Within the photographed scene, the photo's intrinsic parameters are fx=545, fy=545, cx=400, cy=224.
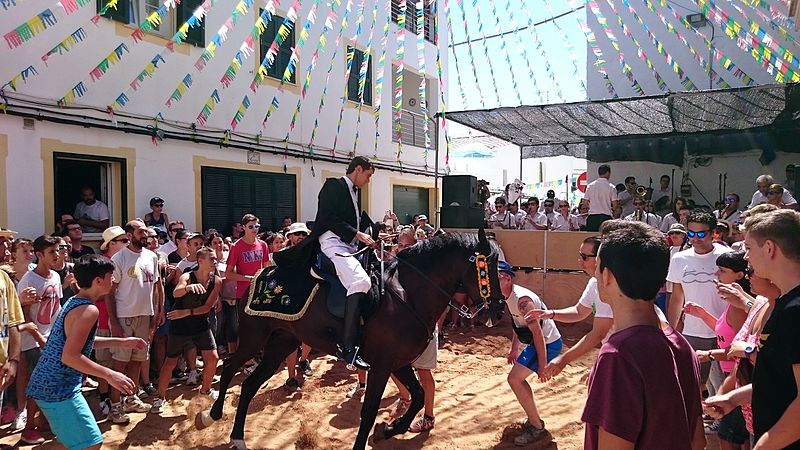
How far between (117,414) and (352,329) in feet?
8.84

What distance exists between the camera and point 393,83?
16547 mm

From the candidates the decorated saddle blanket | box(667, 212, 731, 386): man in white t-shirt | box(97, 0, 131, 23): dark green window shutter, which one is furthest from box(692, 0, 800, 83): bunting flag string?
box(97, 0, 131, 23): dark green window shutter

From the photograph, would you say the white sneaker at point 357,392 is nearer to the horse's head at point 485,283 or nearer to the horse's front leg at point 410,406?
the horse's front leg at point 410,406

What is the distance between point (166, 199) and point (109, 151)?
1362 millimetres

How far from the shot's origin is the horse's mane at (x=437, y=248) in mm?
5000

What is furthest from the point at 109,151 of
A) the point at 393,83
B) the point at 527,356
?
the point at 393,83

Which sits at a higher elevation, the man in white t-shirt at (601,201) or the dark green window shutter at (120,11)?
the dark green window shutter at (120,11)

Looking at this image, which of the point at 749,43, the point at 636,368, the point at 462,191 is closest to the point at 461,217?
the point at 462,191

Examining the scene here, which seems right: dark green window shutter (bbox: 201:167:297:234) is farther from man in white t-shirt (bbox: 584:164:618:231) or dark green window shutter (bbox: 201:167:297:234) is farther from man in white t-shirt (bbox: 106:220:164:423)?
man in white t-shirt (bbox: 584:164:618:231)

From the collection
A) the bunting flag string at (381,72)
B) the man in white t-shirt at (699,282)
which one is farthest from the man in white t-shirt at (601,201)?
the man in white t-shirt at (699,282)

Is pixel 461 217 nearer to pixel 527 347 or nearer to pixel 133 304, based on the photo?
pixel 527 347

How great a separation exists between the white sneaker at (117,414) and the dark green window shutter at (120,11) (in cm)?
666

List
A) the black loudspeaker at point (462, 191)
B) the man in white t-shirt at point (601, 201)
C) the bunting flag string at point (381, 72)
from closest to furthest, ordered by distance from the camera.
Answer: the bunting flag string at point (381, 72), the man in white t-shirt at point (601, 201), the black loudspeaker at point (462, 191)

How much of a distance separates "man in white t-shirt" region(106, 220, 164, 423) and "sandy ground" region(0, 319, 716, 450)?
0.30 m
